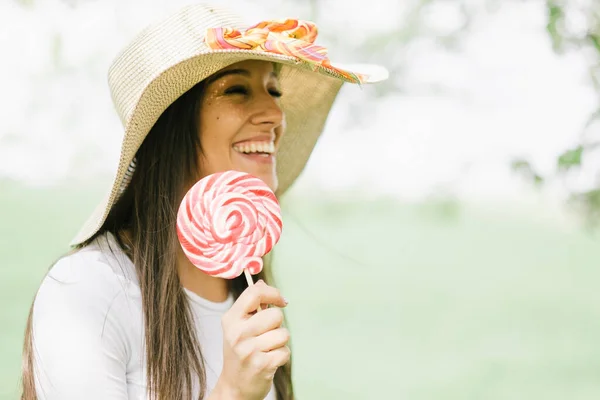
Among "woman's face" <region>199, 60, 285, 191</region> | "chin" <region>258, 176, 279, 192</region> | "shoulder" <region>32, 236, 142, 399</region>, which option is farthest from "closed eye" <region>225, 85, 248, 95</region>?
"shoulder" <region>32, 236, 142, 399</region>

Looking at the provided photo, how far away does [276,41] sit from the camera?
2.11 meters

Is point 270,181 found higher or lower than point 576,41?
lower

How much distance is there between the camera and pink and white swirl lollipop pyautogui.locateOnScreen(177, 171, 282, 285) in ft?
6.56

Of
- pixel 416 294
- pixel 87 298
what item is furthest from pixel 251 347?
pixel 416 294

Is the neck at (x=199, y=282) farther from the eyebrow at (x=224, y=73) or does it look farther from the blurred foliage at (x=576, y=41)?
the blurred foliage at (x=576, y=41)

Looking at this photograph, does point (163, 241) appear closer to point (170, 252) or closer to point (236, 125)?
point (170, 252)

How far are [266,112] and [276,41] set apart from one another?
0.73 ft

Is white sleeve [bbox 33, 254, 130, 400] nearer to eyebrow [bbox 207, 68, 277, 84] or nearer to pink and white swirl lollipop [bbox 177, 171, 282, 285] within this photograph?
pink and white swirl lollipop [bbox 177, 171, 282, 285]

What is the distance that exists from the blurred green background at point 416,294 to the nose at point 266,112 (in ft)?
17.6

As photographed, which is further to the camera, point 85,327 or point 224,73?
point 224,73

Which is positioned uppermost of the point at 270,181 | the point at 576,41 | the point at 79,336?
the point at 576,41

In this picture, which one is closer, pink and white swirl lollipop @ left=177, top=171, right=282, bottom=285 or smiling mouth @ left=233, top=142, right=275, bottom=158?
pink and white swirl lollipop @ left=177, top=171, right=282, bottom=285

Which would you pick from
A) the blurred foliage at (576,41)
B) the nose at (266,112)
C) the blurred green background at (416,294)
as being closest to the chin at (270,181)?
the nose at (266,112)

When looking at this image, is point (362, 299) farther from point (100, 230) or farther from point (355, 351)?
point (100, 230)
